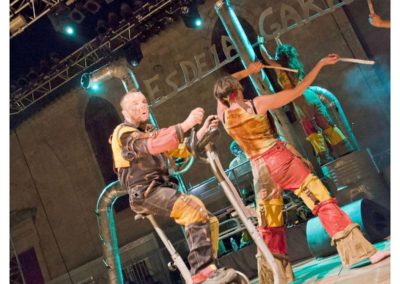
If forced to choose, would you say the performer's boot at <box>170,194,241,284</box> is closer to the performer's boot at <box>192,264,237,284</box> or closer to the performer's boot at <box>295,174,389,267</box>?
the performer's boot at <box>192,264,237,284</box>

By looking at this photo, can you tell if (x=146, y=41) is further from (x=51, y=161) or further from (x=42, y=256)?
(x=42, y=256)

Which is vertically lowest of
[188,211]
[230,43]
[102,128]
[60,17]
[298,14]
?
[188,211]

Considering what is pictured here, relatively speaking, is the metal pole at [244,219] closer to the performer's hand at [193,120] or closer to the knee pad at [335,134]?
the performer's hand at [193,120]

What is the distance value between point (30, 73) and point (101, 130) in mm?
1600

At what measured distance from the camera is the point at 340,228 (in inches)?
129

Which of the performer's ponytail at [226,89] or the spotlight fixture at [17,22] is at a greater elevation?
the spotlight fixture at [17,22]

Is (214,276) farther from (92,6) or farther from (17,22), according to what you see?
(92,6)

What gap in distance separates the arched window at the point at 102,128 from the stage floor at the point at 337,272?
13.5ft

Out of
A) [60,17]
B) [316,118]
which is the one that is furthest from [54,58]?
[316,118]

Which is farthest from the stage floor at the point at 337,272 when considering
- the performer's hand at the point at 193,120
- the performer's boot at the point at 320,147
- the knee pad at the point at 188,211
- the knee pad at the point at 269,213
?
the performer's hand at the point at 193,120

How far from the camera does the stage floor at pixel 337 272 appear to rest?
2850mm

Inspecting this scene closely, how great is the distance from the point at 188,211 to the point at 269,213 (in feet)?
2.59

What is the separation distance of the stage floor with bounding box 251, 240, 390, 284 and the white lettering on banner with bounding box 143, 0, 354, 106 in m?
2.49

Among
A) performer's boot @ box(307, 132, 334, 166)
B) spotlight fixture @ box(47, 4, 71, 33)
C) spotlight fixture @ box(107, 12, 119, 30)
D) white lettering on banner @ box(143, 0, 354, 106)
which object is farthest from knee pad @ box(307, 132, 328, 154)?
spotlight fixture @ box(47, 4, 71, 33)
